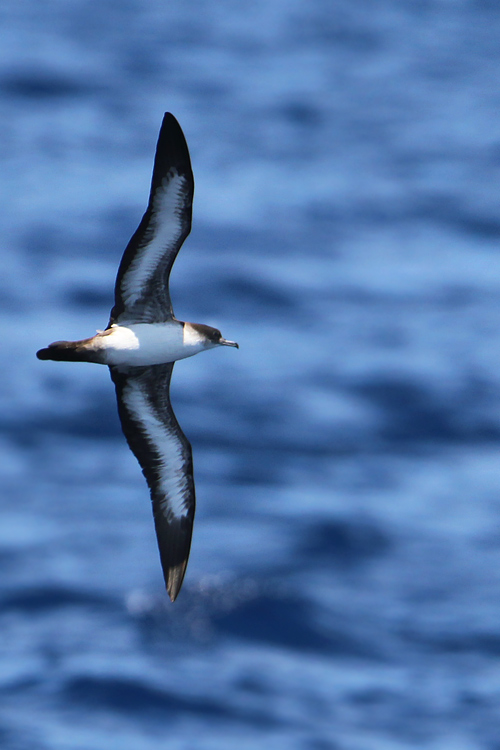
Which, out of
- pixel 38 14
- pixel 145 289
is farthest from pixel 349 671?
pixel 38 14

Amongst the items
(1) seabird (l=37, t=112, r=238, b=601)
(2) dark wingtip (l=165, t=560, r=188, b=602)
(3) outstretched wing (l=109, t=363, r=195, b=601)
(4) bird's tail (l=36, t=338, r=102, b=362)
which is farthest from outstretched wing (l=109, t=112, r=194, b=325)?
(2) dark wingtip (l=165, t=560, r=188, b=602)

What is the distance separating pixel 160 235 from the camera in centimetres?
A: 1281

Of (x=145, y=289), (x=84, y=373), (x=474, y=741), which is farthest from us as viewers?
(x=84, y=373)

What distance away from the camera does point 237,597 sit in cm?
3450

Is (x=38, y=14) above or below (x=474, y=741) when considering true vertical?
above

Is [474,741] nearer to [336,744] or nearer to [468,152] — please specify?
[336,744]

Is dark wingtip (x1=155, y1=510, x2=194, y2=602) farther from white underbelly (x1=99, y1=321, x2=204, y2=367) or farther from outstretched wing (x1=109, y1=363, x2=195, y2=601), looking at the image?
white underbelly (x1=99, y1=321, x2=204, y2=367)

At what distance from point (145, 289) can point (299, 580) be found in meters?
22.5

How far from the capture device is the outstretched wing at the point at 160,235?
41.4 feet

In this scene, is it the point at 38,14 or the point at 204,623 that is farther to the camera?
the point at 38,14

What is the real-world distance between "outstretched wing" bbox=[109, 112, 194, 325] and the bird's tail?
482mm

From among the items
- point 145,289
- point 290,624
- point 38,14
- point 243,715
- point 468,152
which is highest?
point 38,14

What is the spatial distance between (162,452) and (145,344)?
171 cm

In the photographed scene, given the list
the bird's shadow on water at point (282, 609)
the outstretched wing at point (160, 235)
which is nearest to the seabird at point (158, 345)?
the outstretched wing at point (160, 235)
